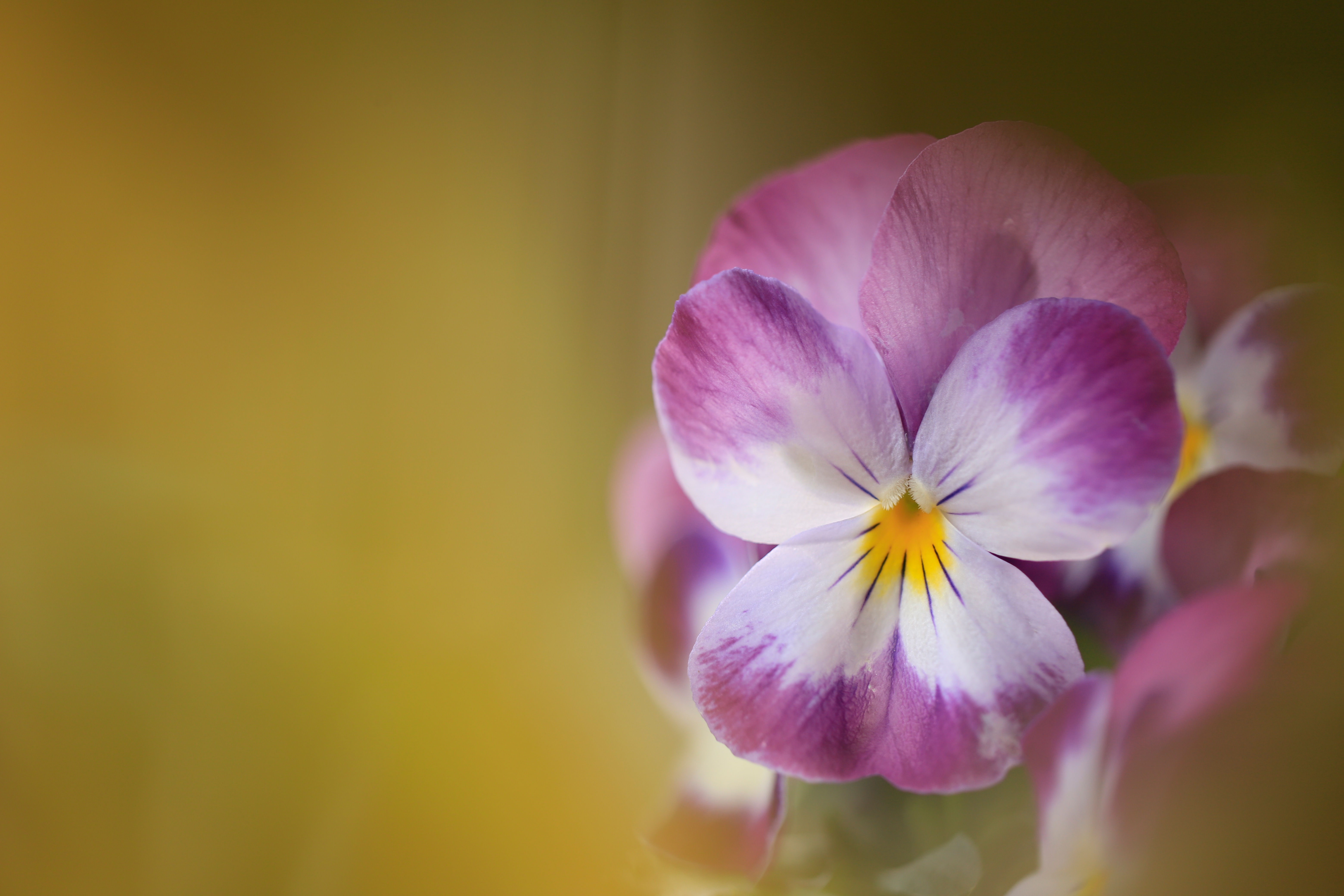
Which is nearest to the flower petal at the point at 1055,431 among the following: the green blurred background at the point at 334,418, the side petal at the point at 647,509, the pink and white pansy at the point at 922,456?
the pink and white pansy at the point at 922,456

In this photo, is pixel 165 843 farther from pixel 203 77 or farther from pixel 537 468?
pixel 203 77

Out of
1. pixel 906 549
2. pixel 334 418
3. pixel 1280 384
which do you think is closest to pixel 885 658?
pixel 906 549

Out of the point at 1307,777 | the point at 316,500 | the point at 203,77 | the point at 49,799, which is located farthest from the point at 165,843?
the point at 1307,777

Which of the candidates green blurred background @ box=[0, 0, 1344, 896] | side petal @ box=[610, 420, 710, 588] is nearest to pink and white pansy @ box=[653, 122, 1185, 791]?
side petal @ box=[610, 420, 710, 588]

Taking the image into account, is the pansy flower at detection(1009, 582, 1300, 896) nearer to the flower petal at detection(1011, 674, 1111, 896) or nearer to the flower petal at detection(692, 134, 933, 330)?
the flower petal at detection(1011, 674, 1111, 896)

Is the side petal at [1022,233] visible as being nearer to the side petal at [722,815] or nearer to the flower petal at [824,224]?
the flower petal at [824,224]

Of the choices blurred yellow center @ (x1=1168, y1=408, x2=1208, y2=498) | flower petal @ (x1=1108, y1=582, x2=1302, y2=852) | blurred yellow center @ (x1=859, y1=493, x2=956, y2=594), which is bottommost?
flower petal @ (x1=1108, y1=582, x2=1302, y2=852)

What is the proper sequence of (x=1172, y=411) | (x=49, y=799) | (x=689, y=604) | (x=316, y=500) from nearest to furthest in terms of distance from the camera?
1. (x=1172, y=411)
2. (x=689, y=604)
3. (x=49, y=799)
4. (x=316, y=500)
